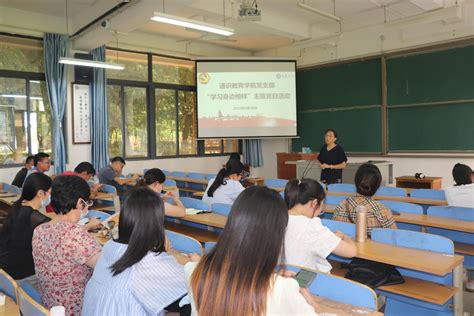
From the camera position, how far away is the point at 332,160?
6.04 metres

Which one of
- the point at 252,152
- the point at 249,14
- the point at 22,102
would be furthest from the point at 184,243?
the point at 252,152

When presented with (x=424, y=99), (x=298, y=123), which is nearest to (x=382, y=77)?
(x=424, y=99)

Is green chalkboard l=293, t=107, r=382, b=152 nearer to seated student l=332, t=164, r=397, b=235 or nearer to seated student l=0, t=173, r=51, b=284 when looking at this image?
seated student l=332, t=164, r=397, b=235

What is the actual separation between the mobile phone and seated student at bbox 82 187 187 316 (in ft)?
1.63

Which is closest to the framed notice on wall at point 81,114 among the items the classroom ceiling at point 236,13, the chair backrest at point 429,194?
the classroom ceiling at point 236,13

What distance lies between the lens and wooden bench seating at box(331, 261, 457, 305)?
2.28 metres

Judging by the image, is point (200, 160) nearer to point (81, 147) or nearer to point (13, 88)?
point (81, 147)

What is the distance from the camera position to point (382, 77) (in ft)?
26.6

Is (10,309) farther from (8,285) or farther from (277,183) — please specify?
(277,183)

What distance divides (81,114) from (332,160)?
4930 millimetres

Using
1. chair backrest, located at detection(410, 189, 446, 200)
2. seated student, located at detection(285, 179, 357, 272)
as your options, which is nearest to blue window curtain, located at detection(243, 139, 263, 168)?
chair backrest, located at detection(410, 189, 446, 200)

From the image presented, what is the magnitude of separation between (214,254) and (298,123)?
866 cm

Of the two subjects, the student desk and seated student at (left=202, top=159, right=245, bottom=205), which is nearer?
the student desk

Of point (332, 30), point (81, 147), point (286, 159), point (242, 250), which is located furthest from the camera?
point (286, 159)
